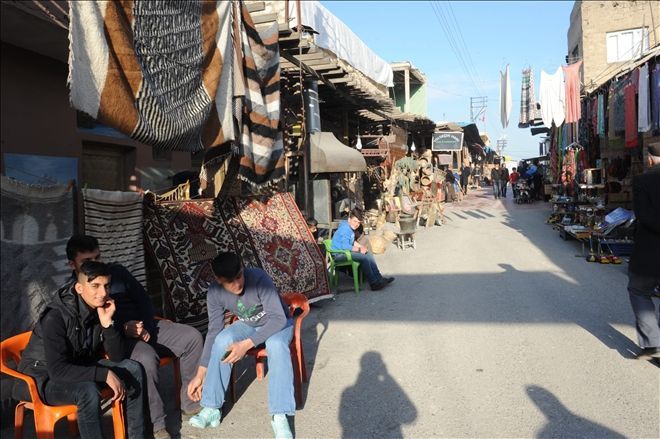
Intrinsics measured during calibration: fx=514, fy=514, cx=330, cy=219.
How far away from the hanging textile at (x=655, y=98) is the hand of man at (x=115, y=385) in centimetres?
927

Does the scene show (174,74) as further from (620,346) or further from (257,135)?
(620,346)

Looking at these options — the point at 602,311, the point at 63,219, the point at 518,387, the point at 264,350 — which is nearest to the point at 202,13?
the point at 63,219

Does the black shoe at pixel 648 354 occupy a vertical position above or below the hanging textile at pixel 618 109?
below

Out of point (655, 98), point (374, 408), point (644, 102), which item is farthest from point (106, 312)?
point (644, 102)

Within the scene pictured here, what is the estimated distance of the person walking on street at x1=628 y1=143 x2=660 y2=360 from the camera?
13.8 ft

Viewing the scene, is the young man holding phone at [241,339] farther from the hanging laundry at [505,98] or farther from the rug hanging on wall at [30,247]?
the hanging laundry at [505,98]

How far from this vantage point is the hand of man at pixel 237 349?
11.4 feet

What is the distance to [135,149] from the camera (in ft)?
21.6

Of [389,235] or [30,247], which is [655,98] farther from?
[30,247]

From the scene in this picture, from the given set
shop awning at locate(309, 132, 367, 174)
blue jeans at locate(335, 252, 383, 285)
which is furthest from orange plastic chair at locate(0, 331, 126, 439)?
shop awning at locate(309, 132, 367, 174)

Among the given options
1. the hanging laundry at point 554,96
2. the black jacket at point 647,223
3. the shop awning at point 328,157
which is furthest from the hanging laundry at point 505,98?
the black jacket at point 647,223

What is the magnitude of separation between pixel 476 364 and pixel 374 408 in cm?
123

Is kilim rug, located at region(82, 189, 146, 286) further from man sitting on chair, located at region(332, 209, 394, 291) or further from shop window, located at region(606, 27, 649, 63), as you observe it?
shop window, located at region(606, 27, 649, 63)

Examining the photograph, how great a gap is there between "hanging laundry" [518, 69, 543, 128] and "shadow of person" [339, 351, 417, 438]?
21.7 meters
